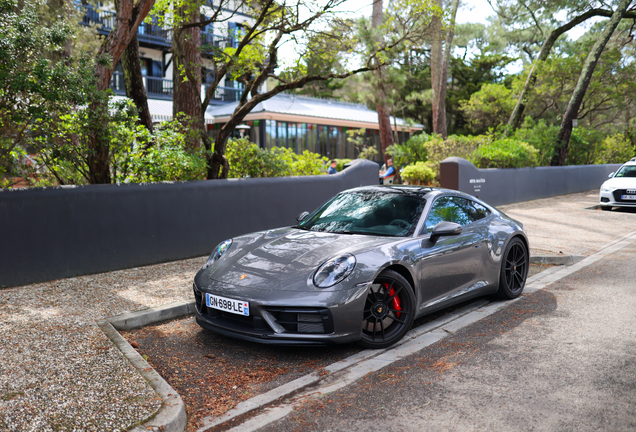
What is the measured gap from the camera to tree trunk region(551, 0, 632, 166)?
2241 centimetres

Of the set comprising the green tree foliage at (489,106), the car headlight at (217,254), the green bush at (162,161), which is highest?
the green tree foliage at (489,106)

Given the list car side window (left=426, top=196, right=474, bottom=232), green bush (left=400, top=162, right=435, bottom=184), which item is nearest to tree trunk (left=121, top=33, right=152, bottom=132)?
car side window (left=426, top=196, right=474, bottom=232)

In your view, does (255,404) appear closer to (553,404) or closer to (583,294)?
(553,404)

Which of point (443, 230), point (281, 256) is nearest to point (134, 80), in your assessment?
point (281, 256)

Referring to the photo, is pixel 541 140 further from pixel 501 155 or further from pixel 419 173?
pixel 419 173

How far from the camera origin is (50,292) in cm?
632

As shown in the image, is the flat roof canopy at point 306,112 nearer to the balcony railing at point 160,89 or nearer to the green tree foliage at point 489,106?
the balcony railing at point 160,89

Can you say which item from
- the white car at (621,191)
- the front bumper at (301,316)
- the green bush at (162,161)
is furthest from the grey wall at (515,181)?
the front bumper at (301,316)

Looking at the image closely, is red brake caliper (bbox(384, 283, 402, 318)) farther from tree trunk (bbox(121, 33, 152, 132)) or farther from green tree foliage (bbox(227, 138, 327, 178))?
tree trunk (bbox(121, 33, 152, 132))

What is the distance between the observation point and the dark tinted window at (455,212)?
5.48 m

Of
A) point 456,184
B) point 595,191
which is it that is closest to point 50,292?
point 456,184

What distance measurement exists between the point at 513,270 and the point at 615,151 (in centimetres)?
2661

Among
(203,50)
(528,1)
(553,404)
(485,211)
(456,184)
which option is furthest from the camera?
(528,1)

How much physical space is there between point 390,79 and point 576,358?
433 inches
